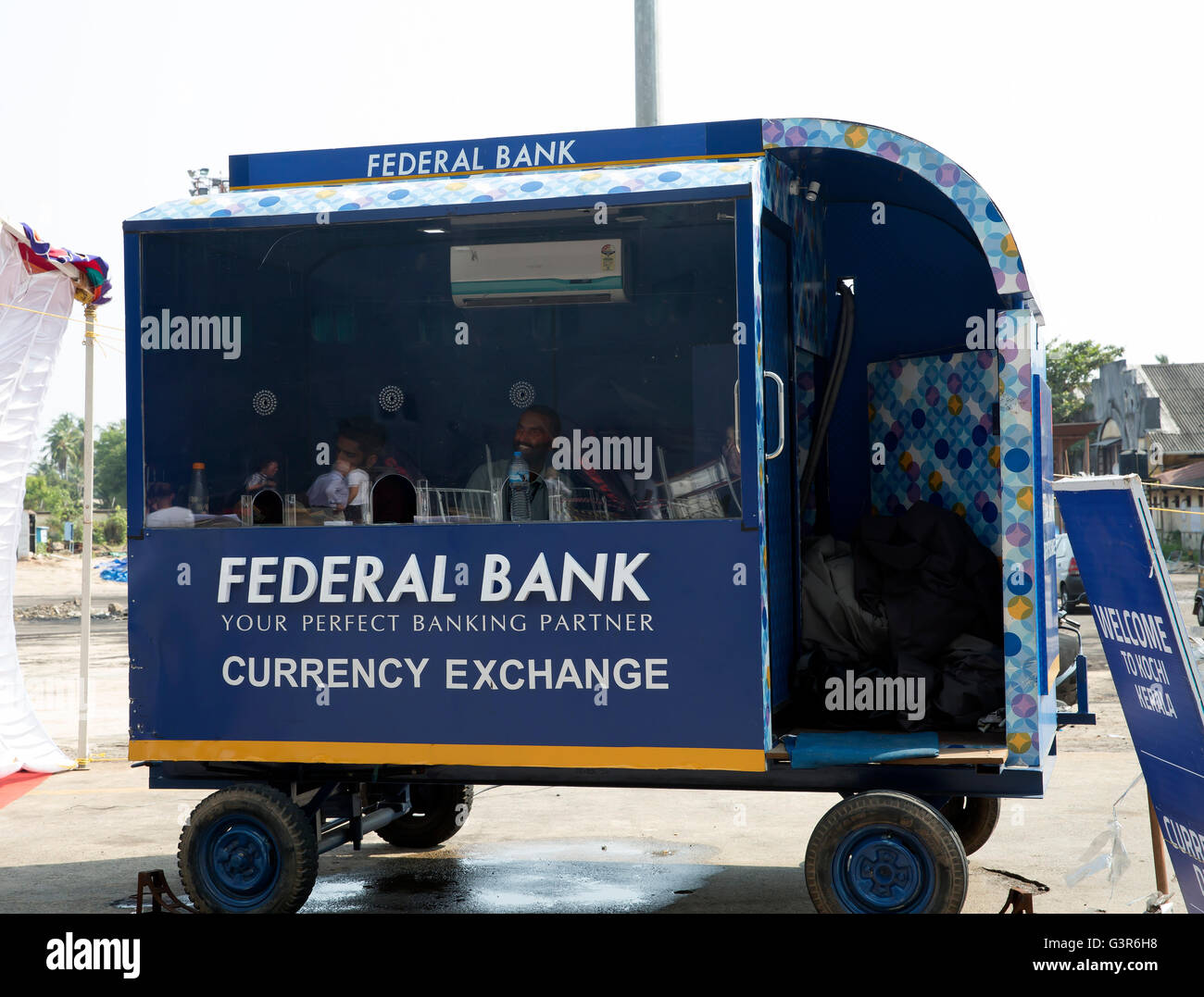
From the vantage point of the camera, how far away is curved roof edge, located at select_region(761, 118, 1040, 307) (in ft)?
15.9

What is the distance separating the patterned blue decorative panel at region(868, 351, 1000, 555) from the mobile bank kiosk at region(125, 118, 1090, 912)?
28 millimetres

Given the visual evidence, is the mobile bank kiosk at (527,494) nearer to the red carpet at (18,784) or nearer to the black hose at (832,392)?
the black hose at (832,392)

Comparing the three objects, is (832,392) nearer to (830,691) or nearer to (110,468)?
(830,691)

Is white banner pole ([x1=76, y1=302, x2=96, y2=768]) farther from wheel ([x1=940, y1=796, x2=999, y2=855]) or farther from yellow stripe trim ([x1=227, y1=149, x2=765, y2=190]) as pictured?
wheel ([x1=940, y1=796, x2=999, y2=855])

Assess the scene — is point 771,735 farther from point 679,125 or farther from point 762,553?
point 679,125

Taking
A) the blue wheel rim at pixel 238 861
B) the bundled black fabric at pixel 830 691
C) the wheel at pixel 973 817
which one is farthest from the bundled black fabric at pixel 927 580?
the blue wheel rim at pixel 238 861

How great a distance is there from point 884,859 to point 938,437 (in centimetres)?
227

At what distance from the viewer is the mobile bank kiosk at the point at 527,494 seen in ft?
15.7

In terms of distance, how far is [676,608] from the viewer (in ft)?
15.7

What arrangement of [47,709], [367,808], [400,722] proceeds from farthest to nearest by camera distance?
1. [47,709]
2. [367,808]
3. [400,722]

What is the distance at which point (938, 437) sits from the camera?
20.2 feet

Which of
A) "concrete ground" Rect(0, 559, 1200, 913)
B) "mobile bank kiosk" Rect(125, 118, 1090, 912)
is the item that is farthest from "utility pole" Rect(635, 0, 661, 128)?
"concrete ground" Rect(0, 559, 1200, 913)

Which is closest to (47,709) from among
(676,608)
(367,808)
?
(367,808)

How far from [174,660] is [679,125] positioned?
3.11 meters
